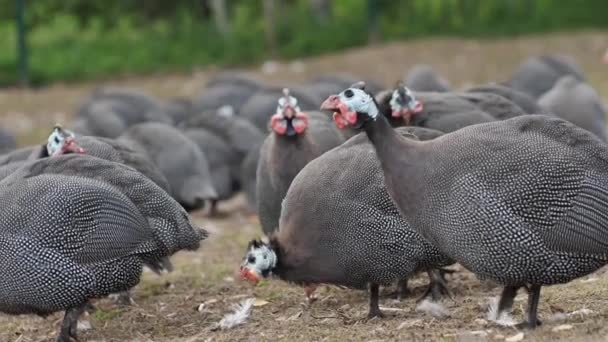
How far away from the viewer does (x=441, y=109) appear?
7.47 metres

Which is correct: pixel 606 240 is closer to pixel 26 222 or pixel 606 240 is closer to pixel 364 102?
pixel 364 102

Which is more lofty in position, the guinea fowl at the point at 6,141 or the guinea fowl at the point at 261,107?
the guinea fowl at the point at 261,107

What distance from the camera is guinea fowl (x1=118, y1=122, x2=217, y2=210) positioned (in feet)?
32.6

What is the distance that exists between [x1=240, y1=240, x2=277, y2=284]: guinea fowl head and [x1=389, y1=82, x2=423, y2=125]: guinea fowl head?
161 centimetres

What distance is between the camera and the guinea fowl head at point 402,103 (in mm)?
7230

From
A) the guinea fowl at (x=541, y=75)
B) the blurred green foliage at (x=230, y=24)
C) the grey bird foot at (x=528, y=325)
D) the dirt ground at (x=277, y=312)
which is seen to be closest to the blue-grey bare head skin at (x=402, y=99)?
the dirt ground at (x=277, y=312)

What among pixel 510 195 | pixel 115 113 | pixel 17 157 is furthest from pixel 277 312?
pixel 115 113

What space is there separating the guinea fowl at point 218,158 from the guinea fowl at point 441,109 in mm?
3965

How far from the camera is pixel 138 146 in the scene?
9.63 m

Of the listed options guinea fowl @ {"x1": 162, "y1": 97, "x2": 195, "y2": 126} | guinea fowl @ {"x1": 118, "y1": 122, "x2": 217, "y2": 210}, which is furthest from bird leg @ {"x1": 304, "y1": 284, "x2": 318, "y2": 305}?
guinea fowl @ {"x1": 162, "y1": 97, "x2": 195, "y2": 126}

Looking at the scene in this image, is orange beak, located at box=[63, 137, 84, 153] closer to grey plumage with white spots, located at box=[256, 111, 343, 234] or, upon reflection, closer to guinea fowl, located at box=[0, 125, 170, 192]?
guinea fowl, located at box=[0, 125, 170, 192]

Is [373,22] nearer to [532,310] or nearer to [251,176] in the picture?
[251,176]

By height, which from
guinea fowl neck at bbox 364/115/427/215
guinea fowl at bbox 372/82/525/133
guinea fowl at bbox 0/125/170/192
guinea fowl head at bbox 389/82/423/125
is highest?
guinea fowl neck at bbox 364/115/427/215

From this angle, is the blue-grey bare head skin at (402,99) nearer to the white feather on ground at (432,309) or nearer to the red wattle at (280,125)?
the red wattle at (280,125)
